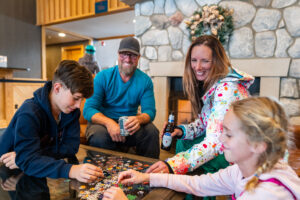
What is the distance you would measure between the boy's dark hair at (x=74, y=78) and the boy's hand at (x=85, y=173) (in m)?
→ 0.43

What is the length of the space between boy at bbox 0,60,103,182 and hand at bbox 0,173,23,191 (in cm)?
5

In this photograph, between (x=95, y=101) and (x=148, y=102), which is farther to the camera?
(x=148, y=102)

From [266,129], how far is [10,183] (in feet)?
3.63

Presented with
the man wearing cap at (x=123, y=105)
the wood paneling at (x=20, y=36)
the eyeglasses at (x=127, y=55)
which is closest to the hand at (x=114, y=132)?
the man wearing cap at (x=123, y=105)

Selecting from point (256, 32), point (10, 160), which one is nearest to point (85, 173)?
point (10, 160)

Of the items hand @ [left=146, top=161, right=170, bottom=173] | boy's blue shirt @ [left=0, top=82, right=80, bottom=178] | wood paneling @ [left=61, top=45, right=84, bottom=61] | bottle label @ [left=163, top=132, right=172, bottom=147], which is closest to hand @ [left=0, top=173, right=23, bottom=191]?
boy's blue shirt @ [left=0, top=82, right=80, bottom=178]

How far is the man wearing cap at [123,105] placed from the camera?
168cm

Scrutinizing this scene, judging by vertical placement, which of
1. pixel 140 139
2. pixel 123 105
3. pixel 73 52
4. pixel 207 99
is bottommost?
pixel 140 139

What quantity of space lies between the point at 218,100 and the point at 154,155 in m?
0.87

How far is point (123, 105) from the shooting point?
1.94 m

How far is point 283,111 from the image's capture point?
719 millimetres

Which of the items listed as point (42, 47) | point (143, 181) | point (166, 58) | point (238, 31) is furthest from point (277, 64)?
point (42, 47)

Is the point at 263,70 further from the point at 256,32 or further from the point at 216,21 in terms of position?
the point at 216,21

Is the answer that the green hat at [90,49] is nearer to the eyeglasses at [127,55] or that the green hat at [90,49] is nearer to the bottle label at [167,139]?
the eyeglasses at [127,55]
